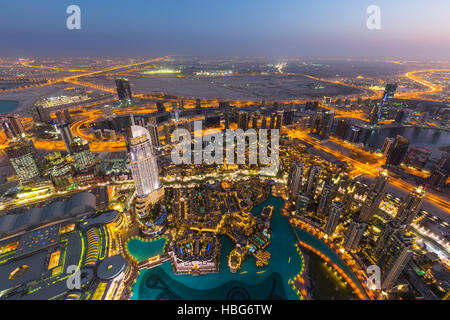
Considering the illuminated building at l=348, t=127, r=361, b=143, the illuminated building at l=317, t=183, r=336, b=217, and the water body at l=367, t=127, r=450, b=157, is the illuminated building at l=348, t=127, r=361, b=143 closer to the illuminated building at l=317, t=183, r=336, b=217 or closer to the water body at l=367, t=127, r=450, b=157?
the water body at l=367, t=127, r=450, b=157

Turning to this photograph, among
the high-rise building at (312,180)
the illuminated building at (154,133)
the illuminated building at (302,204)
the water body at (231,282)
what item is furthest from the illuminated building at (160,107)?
the illuminated building at (302,204)

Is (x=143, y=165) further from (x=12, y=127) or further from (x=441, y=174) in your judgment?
(x=441, y=174)

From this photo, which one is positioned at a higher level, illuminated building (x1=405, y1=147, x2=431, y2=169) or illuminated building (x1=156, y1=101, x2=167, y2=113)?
illuminated building (x1=156, y1=101, x2=167, y2=113)

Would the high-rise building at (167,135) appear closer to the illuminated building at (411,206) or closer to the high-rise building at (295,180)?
the high-rise building at (295,180)

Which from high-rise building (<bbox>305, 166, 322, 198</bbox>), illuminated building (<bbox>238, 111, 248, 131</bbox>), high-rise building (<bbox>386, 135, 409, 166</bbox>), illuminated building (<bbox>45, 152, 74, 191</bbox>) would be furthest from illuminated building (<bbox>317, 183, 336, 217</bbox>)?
illuminated building (<bbox>45, 152, 74, 191</bbox>)

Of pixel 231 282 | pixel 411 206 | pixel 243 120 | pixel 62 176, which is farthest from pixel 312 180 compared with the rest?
pixel 62 176

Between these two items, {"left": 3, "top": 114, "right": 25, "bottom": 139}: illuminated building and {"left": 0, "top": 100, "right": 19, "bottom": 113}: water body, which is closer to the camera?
{"left": 3, "top": 114, "right": 25, "bottom": 139}: illuminated building

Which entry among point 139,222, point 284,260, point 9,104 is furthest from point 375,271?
point 9,104

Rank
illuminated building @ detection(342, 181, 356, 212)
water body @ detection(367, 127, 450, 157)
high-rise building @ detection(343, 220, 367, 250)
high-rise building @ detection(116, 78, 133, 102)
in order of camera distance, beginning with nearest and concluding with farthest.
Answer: high-rise building @ detection(343, 220, 367, 250)
illuminated building @ detection(342, 181, 356, 212)
water body @ detection(367, 127, 450, 157)
high-rise building @ detection(116, 78, 133, 102)
